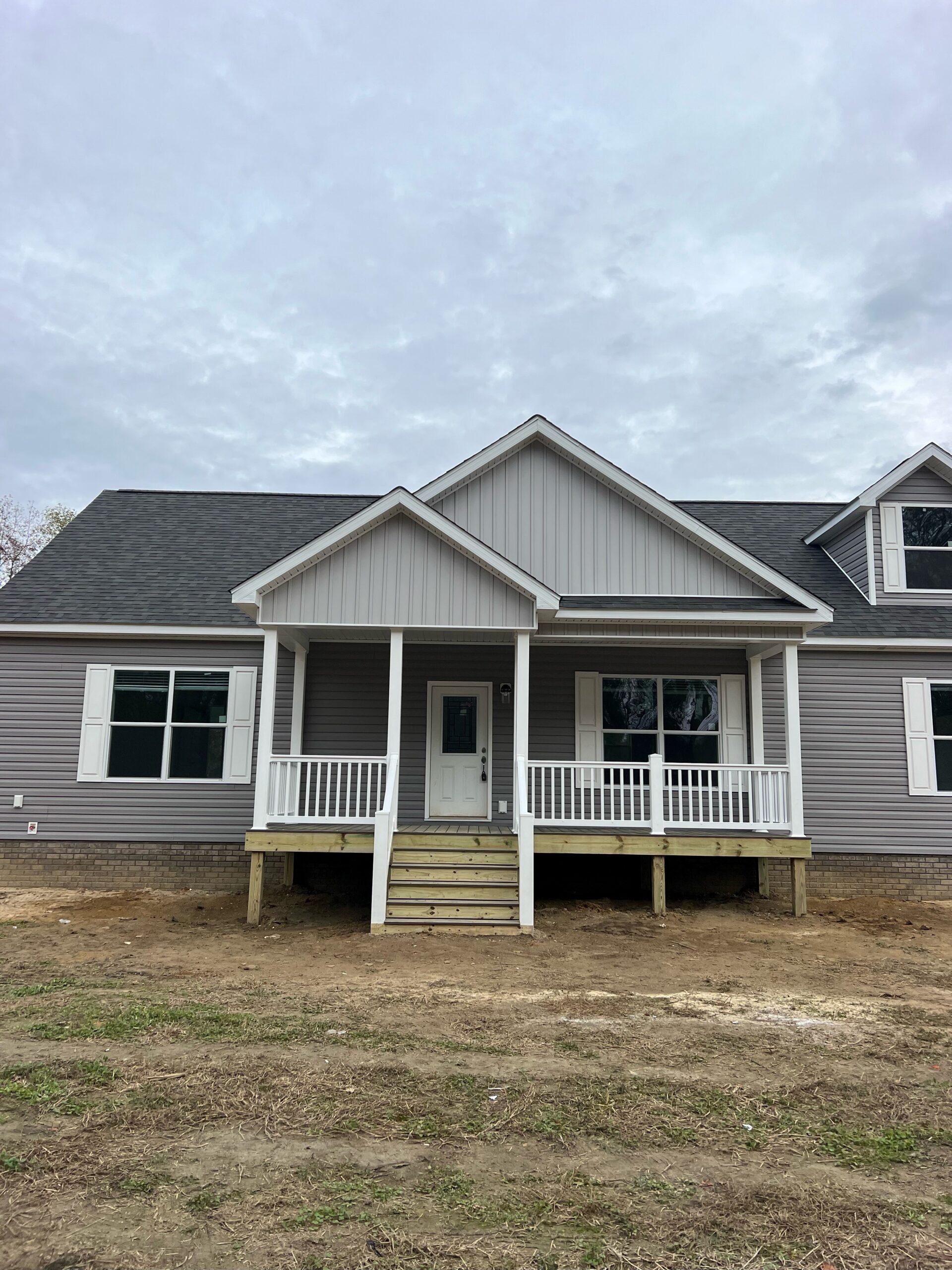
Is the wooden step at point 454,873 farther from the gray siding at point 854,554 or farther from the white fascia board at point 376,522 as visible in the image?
the gray siding at point 854,554

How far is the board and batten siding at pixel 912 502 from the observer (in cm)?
1223

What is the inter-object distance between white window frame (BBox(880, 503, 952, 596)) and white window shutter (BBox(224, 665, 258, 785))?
31.1 feet

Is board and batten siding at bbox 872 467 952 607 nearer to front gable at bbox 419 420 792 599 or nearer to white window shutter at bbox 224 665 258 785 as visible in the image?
front gable at bbox 419 420 792 599

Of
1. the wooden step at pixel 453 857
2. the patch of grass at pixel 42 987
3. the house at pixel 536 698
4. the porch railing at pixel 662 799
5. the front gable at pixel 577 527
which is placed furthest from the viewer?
the house at pixel 536 698

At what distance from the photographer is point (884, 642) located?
11.6 meters

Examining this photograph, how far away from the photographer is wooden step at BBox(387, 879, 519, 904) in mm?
8938

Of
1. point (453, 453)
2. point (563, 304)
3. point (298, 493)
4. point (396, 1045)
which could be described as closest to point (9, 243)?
point (298, 493)

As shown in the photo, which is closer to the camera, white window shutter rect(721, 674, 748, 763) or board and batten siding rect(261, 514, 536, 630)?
board and batten siding rect(261, 514, 536, 630)

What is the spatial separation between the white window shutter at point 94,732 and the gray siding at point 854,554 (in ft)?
37.2

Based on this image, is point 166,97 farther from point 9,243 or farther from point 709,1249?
point 709,1249

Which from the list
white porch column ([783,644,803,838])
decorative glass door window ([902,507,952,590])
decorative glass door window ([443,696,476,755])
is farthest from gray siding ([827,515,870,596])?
decorative glass door window ([443,696,476,755])

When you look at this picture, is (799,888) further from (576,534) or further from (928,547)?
(928,547)

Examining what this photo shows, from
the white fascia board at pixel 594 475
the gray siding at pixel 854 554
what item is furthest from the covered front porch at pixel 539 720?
the gray siding at pixel 854 554

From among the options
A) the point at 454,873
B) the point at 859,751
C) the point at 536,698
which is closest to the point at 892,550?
the point at 859,751
